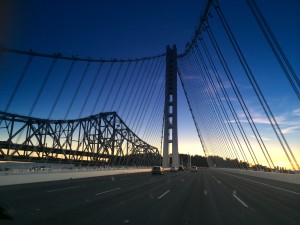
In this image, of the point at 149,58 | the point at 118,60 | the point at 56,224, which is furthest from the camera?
the point at 149,58

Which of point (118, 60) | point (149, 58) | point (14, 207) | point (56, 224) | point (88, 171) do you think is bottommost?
point (56, 224)

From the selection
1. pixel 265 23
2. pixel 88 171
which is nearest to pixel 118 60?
pixel 88 171

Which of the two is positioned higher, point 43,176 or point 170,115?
point 170,115

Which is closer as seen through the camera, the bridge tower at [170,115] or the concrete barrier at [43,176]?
the concrete barrier at [43,176]

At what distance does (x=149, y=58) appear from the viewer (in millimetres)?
64750

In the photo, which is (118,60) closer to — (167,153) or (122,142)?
(167,153)

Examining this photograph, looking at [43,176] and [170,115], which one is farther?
[170,115]

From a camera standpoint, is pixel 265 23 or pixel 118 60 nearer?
pixel 265 23

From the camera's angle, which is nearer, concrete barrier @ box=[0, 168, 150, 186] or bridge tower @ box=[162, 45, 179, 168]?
concrete barrier @ box=[0, 168, 150, 186]

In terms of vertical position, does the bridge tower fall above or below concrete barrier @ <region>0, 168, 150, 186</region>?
above

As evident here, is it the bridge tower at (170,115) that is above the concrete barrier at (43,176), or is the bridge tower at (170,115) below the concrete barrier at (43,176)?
above

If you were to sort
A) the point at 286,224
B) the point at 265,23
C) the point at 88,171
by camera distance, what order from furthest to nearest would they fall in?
the point at 88,171
the point at 265,23
the point at 286,224

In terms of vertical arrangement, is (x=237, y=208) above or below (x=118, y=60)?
below

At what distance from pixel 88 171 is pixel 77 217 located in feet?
93.3
